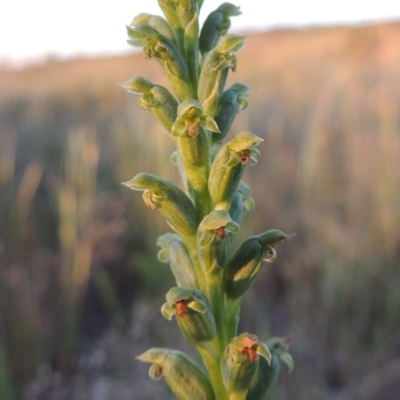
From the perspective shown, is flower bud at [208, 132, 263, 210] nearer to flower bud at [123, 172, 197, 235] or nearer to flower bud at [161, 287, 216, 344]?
flower bud at [123, 172, 197, 235]

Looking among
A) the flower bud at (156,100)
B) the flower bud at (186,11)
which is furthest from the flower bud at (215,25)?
the flower bud at (156,100)

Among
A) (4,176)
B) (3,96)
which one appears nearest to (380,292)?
(4,176)

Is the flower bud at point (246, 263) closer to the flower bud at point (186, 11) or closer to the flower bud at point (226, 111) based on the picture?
the flower bud at point (226, 111)

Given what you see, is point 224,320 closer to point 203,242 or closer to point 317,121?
point 203,242

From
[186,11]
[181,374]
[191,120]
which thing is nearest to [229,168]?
[191,120]

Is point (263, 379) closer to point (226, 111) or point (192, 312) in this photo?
point (192, 312)

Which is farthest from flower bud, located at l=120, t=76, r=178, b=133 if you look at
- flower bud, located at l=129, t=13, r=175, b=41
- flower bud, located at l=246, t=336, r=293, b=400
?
flower bud, located at l=246, t=336, r=293, b=400
